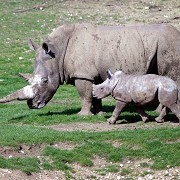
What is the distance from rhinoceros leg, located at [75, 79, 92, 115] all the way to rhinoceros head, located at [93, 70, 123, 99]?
55cm

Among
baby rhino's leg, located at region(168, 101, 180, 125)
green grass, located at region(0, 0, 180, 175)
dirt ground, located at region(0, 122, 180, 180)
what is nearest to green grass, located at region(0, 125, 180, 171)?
green grass, located at region(0, 0, 180, 175)

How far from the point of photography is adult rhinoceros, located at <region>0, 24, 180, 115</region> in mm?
16069

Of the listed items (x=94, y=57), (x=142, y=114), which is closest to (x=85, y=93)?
(x=94, y=57)

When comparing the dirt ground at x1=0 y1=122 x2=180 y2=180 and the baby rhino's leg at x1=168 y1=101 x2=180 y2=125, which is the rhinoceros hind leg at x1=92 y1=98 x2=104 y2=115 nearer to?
the baby rhino's leg at x1=168 y1=101 x2=180 y2=125

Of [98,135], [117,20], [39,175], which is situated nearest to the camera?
[39,175]

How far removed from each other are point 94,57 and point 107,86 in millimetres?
1011

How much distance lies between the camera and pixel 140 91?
14789 millimetres

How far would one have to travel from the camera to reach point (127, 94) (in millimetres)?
14953

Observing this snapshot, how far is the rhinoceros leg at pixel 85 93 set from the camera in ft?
52.6

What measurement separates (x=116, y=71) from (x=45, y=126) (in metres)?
1.82

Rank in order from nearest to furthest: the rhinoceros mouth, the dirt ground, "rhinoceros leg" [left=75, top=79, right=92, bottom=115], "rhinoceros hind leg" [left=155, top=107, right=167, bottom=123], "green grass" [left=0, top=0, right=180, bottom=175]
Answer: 1. the dirt ground
2. "green grass" [left=0, top=0, right=180, bottom=175]
3. "rhinoceros hind leg" [left=155, top=107, right=167, bottom=123]
4. "rhinoceros leg" [left=75, top=79, right=92, bottom=115]
5. the rhinoceros mouth

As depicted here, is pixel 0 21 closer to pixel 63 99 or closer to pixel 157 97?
pixel 63 99

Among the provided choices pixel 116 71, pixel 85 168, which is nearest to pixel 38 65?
pixel 116 71

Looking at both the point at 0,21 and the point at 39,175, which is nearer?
the point at 39,175
